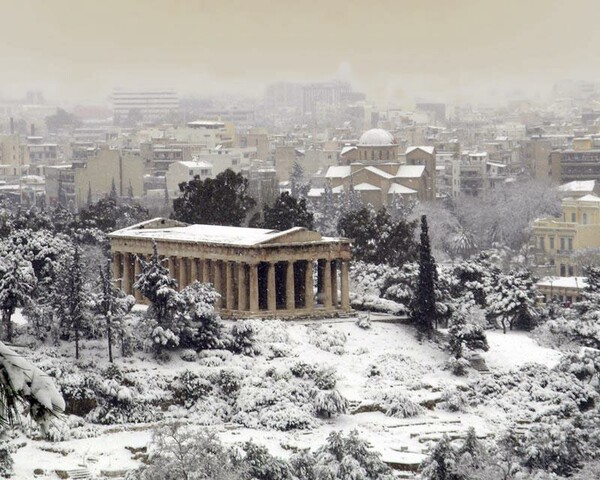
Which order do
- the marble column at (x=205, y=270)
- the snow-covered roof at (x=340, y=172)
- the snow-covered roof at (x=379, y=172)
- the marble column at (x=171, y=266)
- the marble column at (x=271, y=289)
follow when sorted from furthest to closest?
the snow-covered roof at (x=340, y=172) → the snow-covered roof at (x=379, y=172) → the marble column at (x=171, y=266) → the marble column at (x=205, y=270) → the marble column at (x=271, y=289)

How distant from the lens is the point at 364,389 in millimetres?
49156

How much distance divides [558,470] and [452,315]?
58.3ft

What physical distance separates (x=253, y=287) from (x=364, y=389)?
7390mm

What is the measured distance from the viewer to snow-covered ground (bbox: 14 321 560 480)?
4253 cm

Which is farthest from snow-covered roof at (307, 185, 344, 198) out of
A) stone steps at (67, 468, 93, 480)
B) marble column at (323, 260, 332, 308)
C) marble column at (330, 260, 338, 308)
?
stone steps at (67, 468, 93, 480)

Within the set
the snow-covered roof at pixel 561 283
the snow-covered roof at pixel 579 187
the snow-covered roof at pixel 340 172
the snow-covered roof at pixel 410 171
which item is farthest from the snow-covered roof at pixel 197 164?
the snow-covered roof at pixel 561 283

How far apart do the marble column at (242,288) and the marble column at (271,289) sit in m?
0.83

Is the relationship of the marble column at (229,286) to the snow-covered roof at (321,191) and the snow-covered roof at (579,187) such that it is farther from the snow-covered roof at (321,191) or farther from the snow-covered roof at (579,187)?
the snow-covered roof at (579,187)

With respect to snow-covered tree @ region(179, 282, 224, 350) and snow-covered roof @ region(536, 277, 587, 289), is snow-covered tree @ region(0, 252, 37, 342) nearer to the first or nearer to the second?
snow-covered tree @ region(179, 282, 224, 350)

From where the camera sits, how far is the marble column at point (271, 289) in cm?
5512

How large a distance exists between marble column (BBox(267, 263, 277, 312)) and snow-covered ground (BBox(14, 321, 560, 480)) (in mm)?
1144

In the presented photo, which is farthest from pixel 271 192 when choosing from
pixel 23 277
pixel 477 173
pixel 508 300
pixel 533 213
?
pixel 23 277

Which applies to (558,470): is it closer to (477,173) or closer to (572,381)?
(572,381)

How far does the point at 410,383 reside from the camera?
50.2 metres
